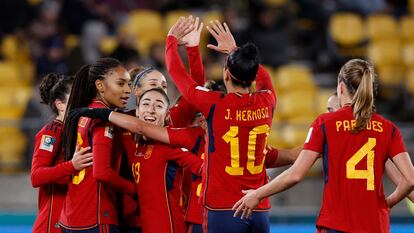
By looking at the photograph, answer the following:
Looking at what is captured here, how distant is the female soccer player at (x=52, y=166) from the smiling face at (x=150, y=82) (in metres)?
0.45

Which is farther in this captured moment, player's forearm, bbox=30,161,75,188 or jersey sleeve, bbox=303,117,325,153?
player's forearm, bbox=30,161,75,188

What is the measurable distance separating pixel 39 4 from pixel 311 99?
4388 mm

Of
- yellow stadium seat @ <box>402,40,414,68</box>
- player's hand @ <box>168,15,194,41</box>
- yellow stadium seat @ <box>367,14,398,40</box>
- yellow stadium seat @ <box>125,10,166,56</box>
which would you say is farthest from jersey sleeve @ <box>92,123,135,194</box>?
yellow stadium seat @ <box>367,14,398,40</box>

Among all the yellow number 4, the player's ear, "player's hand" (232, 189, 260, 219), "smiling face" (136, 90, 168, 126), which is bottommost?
"player's hand" (232, 189, 260, 219)

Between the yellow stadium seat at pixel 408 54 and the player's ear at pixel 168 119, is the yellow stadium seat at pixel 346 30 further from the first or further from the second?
the player's ear at pixel 168 119

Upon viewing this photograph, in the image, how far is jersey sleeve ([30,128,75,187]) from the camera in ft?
19.9

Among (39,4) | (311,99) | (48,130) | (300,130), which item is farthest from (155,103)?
(39,4)

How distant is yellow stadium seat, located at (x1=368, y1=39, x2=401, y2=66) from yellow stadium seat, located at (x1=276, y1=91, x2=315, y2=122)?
152 cm

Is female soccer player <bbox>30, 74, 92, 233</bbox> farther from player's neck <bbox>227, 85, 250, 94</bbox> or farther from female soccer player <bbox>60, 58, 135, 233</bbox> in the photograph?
player's neck <bbox>227, 85, 250, 94</bbox>

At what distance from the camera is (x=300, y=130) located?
36.0ft

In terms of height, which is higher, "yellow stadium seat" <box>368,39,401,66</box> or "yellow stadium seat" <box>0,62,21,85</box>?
"yellow stadium seat" <box>368,39,401,66</box>

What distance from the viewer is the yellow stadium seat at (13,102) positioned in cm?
1245

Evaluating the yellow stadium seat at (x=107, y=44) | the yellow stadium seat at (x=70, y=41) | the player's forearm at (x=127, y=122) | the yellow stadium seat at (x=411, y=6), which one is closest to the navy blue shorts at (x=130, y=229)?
the player's forearm at (x=127, y=122)

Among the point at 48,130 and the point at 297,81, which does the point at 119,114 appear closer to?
the point at 48,130
